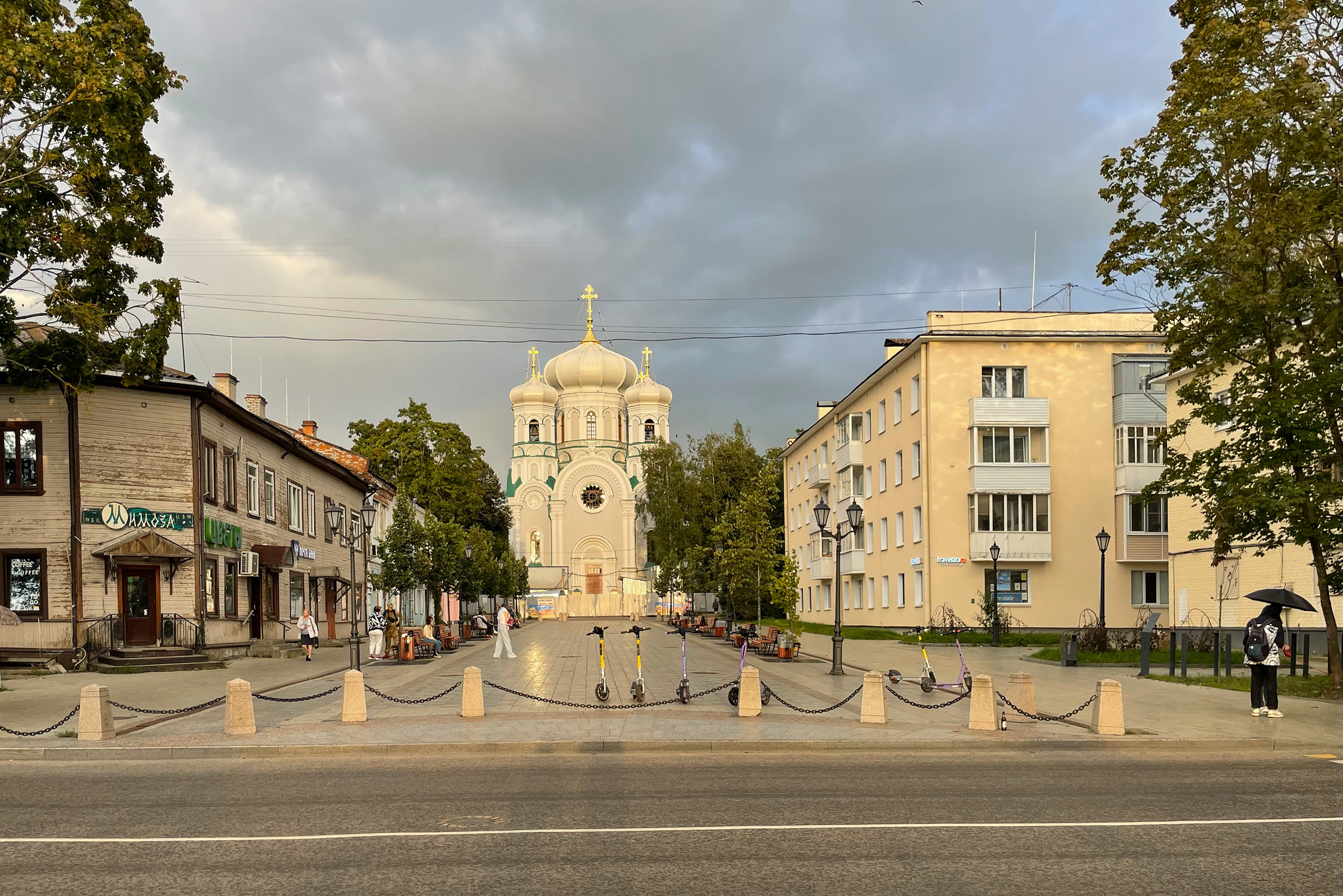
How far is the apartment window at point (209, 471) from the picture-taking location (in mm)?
30719

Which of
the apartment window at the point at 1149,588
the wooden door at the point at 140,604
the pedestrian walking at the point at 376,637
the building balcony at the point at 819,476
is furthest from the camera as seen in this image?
the building balcony at the point at 819,476

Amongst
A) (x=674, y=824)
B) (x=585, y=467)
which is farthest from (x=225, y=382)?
(x=585, y=467)

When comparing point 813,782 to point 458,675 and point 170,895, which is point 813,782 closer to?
point 170,895

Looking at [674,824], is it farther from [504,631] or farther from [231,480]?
[231,480]

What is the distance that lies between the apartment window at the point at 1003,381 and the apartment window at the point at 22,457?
32512mm

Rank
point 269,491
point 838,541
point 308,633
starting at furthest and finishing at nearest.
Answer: point 269,491
point 308,633
point 838,541

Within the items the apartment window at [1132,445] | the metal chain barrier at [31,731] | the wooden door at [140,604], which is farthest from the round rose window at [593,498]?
the metal chain barrier at [31,731]

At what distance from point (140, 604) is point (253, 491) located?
282 inches

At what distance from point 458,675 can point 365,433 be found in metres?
43.8

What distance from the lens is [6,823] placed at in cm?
930

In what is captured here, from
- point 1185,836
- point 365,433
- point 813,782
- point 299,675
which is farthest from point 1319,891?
point 365,433

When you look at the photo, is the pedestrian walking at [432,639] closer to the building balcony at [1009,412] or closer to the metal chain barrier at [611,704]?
the metal chain barrier at [611,704]

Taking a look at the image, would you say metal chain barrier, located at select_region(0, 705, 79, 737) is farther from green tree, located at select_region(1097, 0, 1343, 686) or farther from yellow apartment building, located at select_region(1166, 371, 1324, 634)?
yellow apartment building, located at select_region(1166, 371, 1324, 634)

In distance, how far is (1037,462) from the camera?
4481cm
